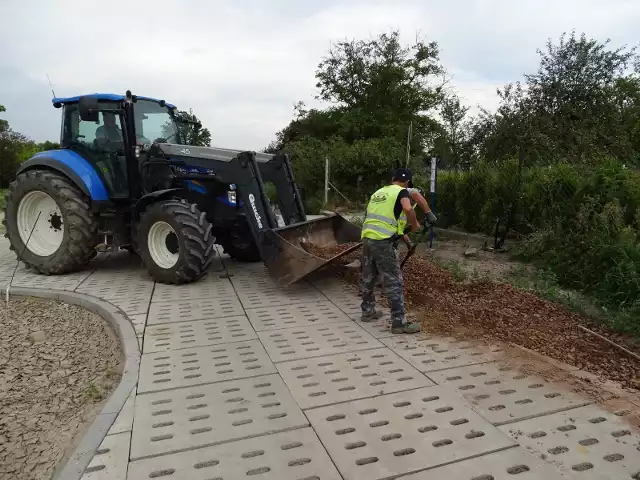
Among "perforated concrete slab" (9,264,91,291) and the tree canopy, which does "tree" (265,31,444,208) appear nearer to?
the tree canopy

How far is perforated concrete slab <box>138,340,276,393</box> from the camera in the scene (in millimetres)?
4133

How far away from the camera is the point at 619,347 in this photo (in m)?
4.39

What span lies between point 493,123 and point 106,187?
8.95 meters

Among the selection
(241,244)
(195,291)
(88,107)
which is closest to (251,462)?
(195,291)

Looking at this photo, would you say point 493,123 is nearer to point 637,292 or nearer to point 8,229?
point 637,292

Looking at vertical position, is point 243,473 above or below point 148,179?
below

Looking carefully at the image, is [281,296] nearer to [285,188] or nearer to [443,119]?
[285,188]

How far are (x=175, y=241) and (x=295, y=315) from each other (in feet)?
7.86

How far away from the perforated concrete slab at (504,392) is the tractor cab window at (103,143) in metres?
5.76

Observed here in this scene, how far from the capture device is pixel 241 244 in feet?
27.7

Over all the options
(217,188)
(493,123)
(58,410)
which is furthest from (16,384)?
(493,123)

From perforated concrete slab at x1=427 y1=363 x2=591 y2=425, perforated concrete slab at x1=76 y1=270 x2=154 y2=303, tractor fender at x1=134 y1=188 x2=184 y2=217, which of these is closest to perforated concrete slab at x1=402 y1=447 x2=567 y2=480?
perforated concrete slab at x1=427 y1=363 x2=591 y2=425

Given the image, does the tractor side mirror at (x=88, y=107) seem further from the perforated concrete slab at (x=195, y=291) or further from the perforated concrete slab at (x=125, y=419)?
the perforated concrete slab at (x=125, y=419)

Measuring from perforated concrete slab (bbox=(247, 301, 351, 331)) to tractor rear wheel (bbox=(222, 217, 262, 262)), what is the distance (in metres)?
1.98
